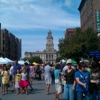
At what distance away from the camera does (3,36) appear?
108250 millimetres

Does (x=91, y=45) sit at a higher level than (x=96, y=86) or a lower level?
higher

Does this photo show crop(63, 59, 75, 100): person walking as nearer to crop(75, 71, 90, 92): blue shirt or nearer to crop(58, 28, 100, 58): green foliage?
crop(75, 71, 90, 92): blue shirt

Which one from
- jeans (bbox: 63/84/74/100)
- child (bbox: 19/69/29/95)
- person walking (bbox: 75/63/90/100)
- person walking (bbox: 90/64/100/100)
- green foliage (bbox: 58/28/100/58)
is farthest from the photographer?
green foliage (bbox: 58/28/100/58)

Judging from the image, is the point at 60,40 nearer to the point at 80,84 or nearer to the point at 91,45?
the point at 91,45

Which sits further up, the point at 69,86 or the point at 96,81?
the point at 96,81

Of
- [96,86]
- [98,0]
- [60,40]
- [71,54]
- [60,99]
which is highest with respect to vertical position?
[98,0]

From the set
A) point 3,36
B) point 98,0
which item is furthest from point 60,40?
point 3,36

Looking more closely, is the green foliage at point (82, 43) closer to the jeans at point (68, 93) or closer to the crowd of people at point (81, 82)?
the crowd of people at point (81, 82)

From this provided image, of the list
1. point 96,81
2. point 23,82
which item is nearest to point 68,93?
point 96,81

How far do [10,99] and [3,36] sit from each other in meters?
99.1

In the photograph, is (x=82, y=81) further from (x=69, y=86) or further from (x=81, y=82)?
(x=69, y=86)

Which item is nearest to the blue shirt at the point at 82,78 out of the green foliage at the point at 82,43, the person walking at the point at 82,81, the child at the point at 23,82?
the person walking at the point at 82,81

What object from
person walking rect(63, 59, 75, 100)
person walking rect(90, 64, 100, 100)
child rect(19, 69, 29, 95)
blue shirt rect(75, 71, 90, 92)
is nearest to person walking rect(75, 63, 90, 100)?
blue shirt rect(75, 71, 90, 92)

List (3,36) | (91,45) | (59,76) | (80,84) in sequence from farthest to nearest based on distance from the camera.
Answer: (3,36)
(91,45)
(59,76)
(80,84)
